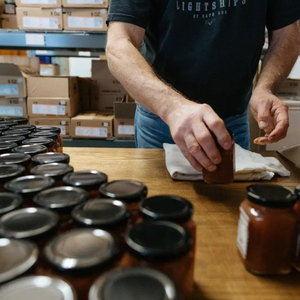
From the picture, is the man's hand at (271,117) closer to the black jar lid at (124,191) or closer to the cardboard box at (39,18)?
the black jar lid at (124,191)

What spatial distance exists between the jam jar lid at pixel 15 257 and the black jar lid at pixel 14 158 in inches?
14.1

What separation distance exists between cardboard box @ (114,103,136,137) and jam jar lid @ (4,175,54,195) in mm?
1321

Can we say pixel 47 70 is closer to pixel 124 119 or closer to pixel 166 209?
pixel 124 119

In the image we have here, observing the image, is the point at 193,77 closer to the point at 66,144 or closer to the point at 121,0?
the point at 121,0

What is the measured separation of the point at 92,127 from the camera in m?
1.94

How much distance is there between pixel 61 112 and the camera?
1923mm

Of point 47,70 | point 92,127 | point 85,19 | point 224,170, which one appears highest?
point 85,19

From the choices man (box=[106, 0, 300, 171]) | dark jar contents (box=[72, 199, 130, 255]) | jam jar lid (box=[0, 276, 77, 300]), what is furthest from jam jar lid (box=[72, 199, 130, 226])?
man (box=[106, 0, 300, 171])

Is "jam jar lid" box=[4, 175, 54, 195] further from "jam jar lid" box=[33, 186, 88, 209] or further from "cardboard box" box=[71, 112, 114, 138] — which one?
"cardboard box" box=[71, 112, 114, 138]

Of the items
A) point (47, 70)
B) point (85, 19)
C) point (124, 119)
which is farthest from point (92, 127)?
point (47, 70)

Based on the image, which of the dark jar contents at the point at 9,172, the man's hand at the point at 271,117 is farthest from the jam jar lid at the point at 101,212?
the man's hand at the point at 271,117

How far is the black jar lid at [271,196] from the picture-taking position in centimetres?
44

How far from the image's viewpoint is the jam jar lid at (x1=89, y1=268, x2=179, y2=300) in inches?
11.9

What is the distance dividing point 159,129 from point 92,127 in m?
0.82
